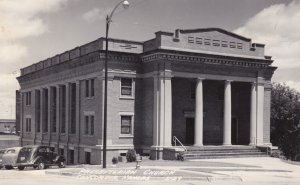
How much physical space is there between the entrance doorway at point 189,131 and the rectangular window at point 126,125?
4.74 m

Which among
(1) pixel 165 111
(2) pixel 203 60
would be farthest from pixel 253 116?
(1) pixel 165 111

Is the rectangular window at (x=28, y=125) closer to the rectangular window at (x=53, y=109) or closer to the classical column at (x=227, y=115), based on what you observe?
the rectangular window at (x=53, y=109)

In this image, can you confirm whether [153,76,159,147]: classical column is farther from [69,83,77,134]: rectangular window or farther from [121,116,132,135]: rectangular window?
[69,83,77,134]: rectangular window

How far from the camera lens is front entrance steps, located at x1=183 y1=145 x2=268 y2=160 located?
1296 inches

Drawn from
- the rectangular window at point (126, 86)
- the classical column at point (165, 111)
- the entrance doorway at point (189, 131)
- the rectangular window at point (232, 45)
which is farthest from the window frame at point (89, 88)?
the rectangular window at point (232, 45)

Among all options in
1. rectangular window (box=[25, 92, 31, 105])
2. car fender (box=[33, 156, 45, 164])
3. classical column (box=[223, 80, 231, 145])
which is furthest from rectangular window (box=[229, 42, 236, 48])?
rectangular window (box=[25, 92, 31, 105])

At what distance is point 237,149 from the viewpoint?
35.2m

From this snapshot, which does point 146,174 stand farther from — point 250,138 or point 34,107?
point 34,107

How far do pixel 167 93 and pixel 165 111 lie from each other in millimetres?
1296

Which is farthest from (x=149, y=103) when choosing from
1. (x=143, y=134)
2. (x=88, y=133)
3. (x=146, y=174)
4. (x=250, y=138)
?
(x=146, y=174)

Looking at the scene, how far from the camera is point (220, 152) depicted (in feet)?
112

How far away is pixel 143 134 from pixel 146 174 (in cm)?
1297

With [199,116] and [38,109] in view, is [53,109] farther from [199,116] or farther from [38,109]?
[199,116]

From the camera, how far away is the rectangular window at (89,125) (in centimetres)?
3703
